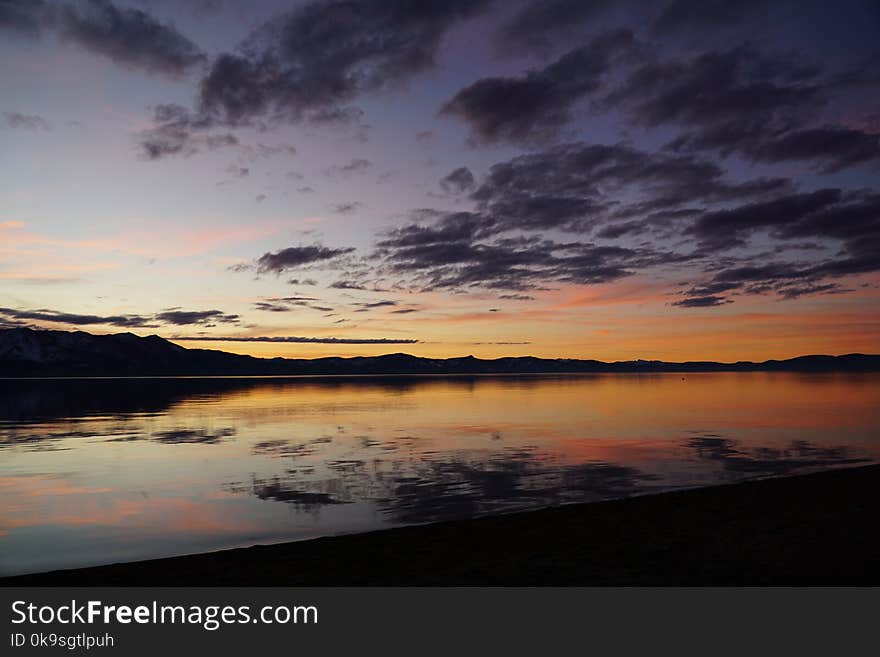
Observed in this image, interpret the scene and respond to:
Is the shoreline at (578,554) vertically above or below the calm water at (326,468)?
above

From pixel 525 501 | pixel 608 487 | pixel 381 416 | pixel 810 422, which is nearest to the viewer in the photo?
pixel 525 501

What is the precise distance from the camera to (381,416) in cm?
6262

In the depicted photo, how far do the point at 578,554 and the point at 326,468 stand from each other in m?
19.4

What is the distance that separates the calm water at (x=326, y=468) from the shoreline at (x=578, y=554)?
163 inches

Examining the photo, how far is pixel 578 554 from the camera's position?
13.4m

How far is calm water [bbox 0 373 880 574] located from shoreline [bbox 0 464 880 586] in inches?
163

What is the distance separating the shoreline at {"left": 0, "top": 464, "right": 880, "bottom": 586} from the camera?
11.8 metres

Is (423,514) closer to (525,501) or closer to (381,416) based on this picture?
(525,501)

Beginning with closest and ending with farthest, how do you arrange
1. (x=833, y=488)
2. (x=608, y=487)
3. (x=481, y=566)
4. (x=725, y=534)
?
(x=481, y=566)
(x=725, y=534)
(x=833, y=488)
(x=608, y=487)

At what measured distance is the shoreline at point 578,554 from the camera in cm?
1180

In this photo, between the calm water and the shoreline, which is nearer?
the shoreline

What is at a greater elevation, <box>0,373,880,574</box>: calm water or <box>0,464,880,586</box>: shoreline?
<box>0,464,880,586</box>: shoreline

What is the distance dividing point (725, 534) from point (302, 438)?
33.0 meters
